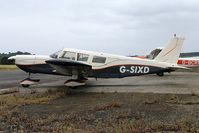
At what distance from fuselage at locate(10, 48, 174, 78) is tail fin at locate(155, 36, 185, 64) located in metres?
1.43

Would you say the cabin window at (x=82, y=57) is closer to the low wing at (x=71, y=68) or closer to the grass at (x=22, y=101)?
the low wing at (x=71, y=68)

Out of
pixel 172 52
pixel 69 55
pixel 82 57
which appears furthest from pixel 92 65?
pixel 172 52

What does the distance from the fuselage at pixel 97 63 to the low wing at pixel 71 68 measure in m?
0.35

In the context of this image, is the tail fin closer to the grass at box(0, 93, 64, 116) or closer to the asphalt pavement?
the asphalt pavement

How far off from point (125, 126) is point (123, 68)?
10413mm

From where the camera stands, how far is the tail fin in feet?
60.4

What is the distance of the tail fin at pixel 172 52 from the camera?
1842 cm

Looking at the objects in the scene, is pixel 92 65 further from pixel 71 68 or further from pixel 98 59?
pixel 71 68

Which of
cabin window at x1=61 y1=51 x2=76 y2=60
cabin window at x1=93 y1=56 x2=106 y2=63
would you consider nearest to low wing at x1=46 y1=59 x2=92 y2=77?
cabin window at x1=93 y1=56 x2=106 y2=63

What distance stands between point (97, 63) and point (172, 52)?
4.60 m

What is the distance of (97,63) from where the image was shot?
16.9 m

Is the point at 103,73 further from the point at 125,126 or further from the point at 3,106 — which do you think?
the point at 125,126

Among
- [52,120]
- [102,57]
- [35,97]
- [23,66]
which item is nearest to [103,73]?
[102,57]

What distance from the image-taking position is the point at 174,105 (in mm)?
9906
